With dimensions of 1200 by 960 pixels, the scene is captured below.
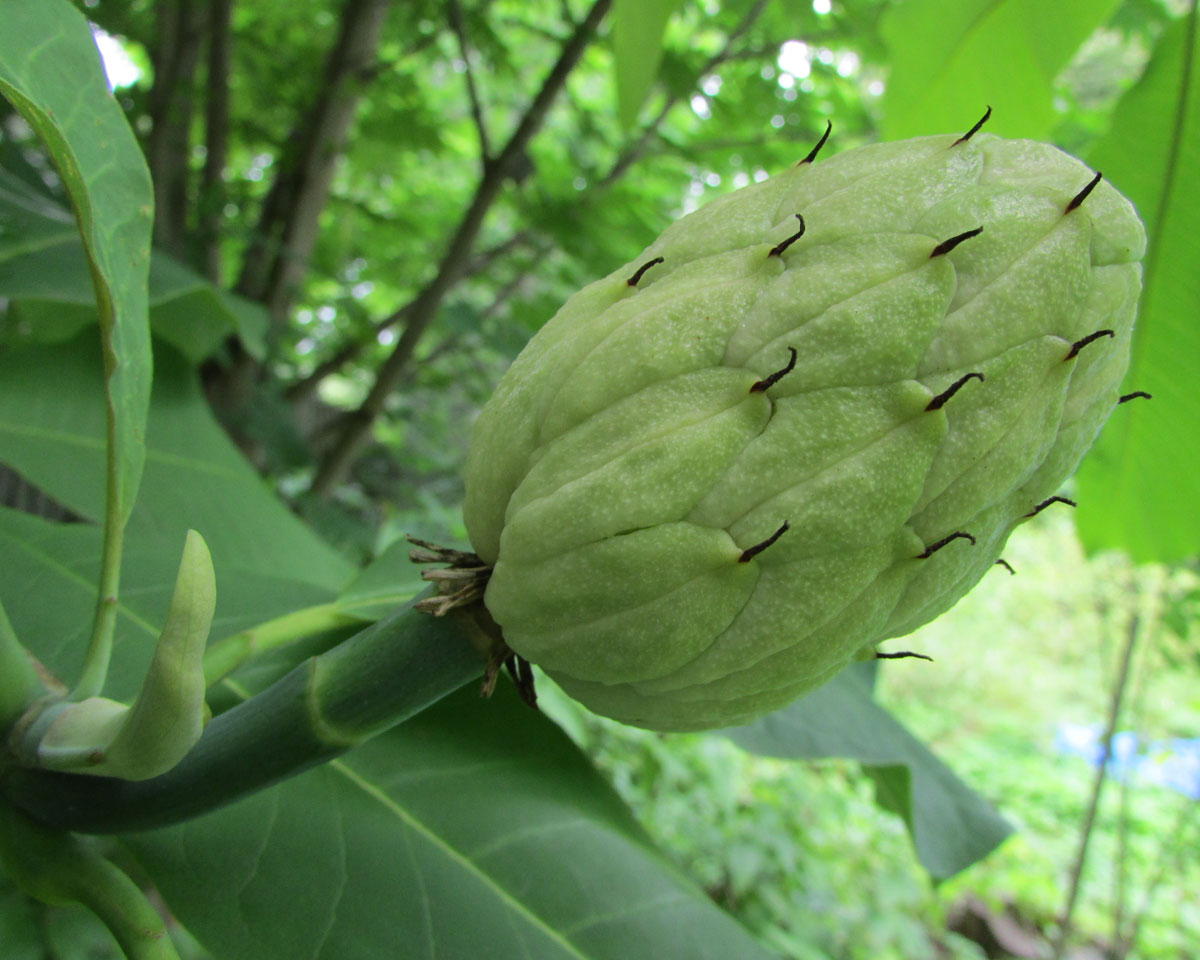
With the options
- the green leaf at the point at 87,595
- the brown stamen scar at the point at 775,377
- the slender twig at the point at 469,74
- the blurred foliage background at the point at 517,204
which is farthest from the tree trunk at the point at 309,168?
the brown stamen scar at the point at 775,377

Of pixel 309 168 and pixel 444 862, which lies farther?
pixel 309 168

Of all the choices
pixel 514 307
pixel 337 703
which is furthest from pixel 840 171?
pixel 514 307

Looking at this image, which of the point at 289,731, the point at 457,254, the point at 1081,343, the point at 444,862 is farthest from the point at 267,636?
the point at 457,254

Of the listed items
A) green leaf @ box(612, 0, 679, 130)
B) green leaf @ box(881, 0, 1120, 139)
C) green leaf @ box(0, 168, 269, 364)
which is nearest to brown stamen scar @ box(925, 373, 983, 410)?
green leaf @ box(612, 0, 679, 130)

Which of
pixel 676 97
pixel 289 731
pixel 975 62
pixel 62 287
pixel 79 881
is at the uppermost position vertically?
pixel 676 97

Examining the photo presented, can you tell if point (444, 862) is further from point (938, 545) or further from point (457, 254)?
point (457, 254)

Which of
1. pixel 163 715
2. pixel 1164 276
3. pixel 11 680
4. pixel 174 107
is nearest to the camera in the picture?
pixel 163 715

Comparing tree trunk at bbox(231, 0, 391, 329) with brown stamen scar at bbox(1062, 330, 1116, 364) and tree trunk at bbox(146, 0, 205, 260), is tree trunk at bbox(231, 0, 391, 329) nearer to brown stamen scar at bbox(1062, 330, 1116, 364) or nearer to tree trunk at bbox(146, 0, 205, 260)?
tree trunk at bbox(146, 0, 205, 260)
